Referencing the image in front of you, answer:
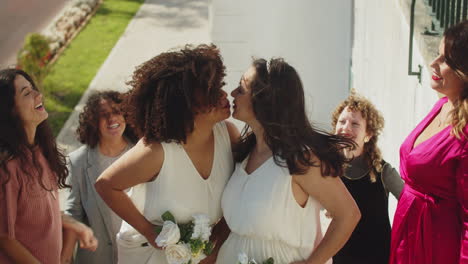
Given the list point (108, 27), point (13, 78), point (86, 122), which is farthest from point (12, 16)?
point (13, 78)

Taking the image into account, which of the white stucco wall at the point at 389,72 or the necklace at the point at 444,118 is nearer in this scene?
the necklace at the point at 444,118

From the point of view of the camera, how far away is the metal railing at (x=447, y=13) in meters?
4.62

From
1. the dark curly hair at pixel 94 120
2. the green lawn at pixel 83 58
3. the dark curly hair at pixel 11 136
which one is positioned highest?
the dark curly hair at pixel 11 136

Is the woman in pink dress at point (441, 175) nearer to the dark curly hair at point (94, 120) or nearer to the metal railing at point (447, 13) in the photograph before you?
the metal railing at point (447, 13)

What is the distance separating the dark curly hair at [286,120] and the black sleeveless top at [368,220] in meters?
0.77

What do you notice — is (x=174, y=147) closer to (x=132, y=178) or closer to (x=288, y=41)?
(x=132, y=178)

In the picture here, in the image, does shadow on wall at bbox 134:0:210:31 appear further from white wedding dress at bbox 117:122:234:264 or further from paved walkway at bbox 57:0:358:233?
white wedding dress at bbox 117:122:234:264

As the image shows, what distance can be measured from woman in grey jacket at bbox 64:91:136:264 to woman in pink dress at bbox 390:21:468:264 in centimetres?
189

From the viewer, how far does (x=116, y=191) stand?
343 cm

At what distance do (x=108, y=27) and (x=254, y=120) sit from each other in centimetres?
1192

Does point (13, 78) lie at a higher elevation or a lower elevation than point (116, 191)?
higher

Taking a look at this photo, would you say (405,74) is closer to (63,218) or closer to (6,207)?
(63,218)

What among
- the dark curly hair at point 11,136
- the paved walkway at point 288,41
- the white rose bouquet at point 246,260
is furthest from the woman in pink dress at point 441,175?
the paved walkway at point 288,41

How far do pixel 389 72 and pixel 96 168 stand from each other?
107 inches
